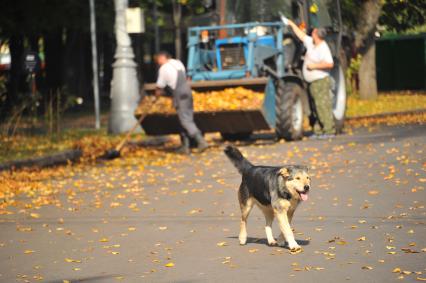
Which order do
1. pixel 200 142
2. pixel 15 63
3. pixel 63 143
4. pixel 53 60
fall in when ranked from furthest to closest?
pixel 53 60 < pixel 15 63 < pixel 63 143 < pixel 200 142

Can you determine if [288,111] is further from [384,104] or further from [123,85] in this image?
[384,104]

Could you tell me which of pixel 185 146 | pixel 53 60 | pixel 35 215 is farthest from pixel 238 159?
pixel 53 60

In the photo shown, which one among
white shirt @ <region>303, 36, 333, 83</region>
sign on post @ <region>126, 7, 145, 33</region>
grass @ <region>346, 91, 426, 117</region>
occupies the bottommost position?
grass @ <region>346, 91, 426, 117</region>

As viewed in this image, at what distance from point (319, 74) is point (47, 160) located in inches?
221

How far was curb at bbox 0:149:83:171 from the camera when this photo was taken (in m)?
19.2

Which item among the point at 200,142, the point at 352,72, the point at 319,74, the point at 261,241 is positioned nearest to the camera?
the point at 261,241

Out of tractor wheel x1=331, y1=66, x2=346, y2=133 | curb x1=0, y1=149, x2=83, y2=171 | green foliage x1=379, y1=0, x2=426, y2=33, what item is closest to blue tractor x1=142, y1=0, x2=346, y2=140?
tractor wheel x1=331, y1=66, x2=346, y2=133

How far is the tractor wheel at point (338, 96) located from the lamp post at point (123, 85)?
14.1 ft

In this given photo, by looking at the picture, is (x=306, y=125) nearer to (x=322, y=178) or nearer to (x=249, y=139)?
(x=249, y=139)

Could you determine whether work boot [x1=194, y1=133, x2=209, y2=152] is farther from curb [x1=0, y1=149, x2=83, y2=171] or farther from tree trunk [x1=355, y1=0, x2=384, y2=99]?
tree trunk [x1=355, y1=0, x2=384, y2=99]

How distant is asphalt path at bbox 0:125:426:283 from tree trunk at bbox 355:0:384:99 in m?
18.6

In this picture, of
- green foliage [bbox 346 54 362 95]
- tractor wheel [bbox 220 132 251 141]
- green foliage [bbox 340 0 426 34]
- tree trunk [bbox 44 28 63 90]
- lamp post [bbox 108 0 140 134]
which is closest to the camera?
tractor wheel [bbox 220 132 251 141]

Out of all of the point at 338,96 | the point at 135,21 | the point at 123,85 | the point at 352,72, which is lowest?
the point at 352,72

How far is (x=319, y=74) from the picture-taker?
73.9ft
